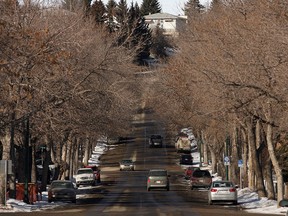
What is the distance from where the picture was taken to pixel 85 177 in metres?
73.1

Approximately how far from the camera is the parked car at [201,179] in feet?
218

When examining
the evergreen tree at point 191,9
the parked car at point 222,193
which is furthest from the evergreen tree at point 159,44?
the parked car at point 222,193

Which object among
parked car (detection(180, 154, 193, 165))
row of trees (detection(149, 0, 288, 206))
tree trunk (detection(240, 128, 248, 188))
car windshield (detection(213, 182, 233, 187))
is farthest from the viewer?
parked car (detection(180, 154, 193, 165))

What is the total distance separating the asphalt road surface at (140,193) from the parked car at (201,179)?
85 centimetres

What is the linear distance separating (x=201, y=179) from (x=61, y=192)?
18.3m

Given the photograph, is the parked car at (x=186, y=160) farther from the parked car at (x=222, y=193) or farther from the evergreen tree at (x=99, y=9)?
the evergreen tree at (x=99, y=9)

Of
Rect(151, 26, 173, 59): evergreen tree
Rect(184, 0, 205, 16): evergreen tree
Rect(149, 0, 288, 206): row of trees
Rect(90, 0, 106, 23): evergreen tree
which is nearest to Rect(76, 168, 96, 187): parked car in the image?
Rect(184, 0, 205, 16): evergreen tree

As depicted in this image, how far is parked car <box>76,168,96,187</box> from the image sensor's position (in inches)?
2876

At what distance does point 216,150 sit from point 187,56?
75.5 ft

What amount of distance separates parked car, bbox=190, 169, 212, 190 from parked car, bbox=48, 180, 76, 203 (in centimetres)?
1726

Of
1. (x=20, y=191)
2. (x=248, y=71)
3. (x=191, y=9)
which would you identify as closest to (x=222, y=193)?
(x=20, y=191)

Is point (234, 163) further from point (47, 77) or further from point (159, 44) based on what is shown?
point (159, 44)

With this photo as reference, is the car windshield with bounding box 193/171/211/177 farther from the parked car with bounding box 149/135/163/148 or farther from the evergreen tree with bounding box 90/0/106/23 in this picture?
the evergreen tree with bounding box 90/0/106/23

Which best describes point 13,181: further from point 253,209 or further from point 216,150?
point 216,150
